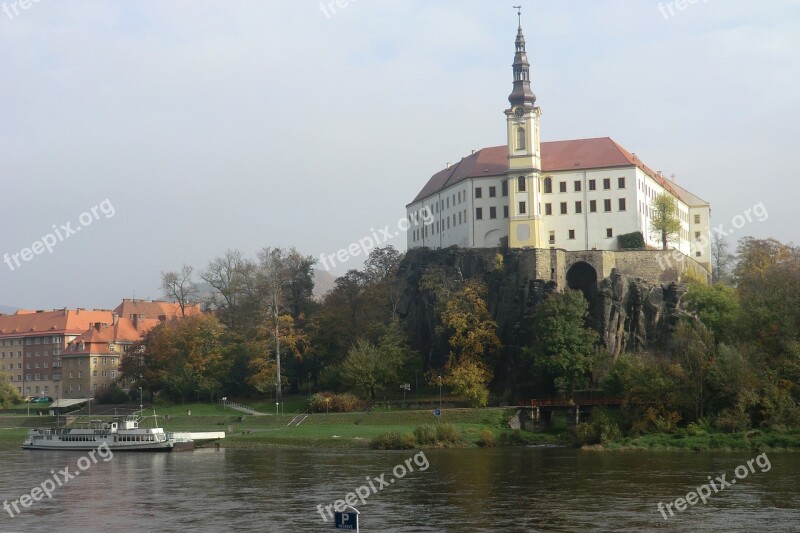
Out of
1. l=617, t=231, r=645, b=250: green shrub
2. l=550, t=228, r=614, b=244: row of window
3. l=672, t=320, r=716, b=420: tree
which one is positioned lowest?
l=672, t=320, r=716, b=420: tree

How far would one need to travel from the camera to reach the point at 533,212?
100500 millimetres

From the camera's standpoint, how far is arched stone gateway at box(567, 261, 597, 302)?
97750 millimetres

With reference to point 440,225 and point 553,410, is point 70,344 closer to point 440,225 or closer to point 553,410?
point 440,225

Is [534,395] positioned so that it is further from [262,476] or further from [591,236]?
[262,476]

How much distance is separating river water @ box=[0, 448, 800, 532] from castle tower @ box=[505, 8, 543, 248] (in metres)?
34.1

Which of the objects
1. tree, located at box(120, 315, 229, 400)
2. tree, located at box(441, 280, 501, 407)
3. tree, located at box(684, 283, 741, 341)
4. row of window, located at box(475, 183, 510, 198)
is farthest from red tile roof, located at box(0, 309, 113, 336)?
tree, located at box(684, 283, 741, 341)

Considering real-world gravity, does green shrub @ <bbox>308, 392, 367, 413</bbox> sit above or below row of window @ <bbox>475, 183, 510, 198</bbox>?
below

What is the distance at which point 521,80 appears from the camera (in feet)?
329

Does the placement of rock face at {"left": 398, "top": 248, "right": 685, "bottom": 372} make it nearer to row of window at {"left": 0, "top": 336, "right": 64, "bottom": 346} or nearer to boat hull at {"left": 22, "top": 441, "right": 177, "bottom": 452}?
boat hull at {"left": 22, "top": 441, "right": 177, "bottom": 452}

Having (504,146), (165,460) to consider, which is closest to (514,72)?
(504,146)

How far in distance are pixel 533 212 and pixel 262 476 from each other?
169 ft

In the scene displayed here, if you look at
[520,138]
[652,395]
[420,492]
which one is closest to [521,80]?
[520,138]

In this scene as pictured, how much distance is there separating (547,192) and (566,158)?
177 inches

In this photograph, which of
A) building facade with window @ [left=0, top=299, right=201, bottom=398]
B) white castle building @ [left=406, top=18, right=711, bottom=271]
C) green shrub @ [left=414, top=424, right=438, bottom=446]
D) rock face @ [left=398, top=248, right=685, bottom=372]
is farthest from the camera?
building facade with window @ [left=0, top=299, right=201, bottom=398]
